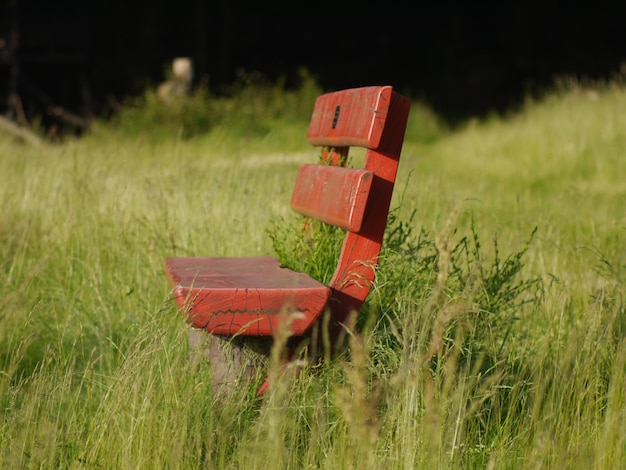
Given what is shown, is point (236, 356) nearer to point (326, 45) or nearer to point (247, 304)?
point (247, 304)

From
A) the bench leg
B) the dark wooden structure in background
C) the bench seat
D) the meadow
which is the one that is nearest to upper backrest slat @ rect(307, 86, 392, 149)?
the meadow

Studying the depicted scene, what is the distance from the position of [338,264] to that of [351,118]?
487 millimetres

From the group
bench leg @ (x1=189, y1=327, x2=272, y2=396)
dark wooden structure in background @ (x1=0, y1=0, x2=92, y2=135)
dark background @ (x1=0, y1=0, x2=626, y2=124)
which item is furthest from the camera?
dark background @ (x1=0, y1=0, x2=626, y2=124)

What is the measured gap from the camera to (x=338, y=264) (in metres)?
2.85

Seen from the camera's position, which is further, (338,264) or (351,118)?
(351,118)

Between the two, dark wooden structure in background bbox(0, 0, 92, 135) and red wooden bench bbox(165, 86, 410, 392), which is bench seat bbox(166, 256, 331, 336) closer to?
red wooden bench bbox(165, 86, 410, 392)

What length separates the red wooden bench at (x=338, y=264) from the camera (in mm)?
2582

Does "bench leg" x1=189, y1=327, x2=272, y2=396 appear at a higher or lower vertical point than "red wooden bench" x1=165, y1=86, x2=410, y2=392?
lower

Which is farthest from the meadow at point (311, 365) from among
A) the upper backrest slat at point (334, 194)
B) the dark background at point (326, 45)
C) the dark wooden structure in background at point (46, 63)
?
the dark background at point (326, 45)

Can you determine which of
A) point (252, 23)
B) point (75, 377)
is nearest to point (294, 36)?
point (252, 23)

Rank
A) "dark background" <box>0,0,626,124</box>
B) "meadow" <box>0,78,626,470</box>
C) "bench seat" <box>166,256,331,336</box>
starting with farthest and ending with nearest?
1. "dark background" <box>0,0,626,124</box>
2. "bench seat" <box>166,256,331,336</box>
3. "meadow" <box>0,78,626,470</box>

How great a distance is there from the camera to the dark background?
15.4 m

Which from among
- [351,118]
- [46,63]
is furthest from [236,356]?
[46,63]

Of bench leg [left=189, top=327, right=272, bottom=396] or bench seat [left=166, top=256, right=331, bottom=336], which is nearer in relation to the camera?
bench seat [left=166, top=256, right=331, bottom=336]
